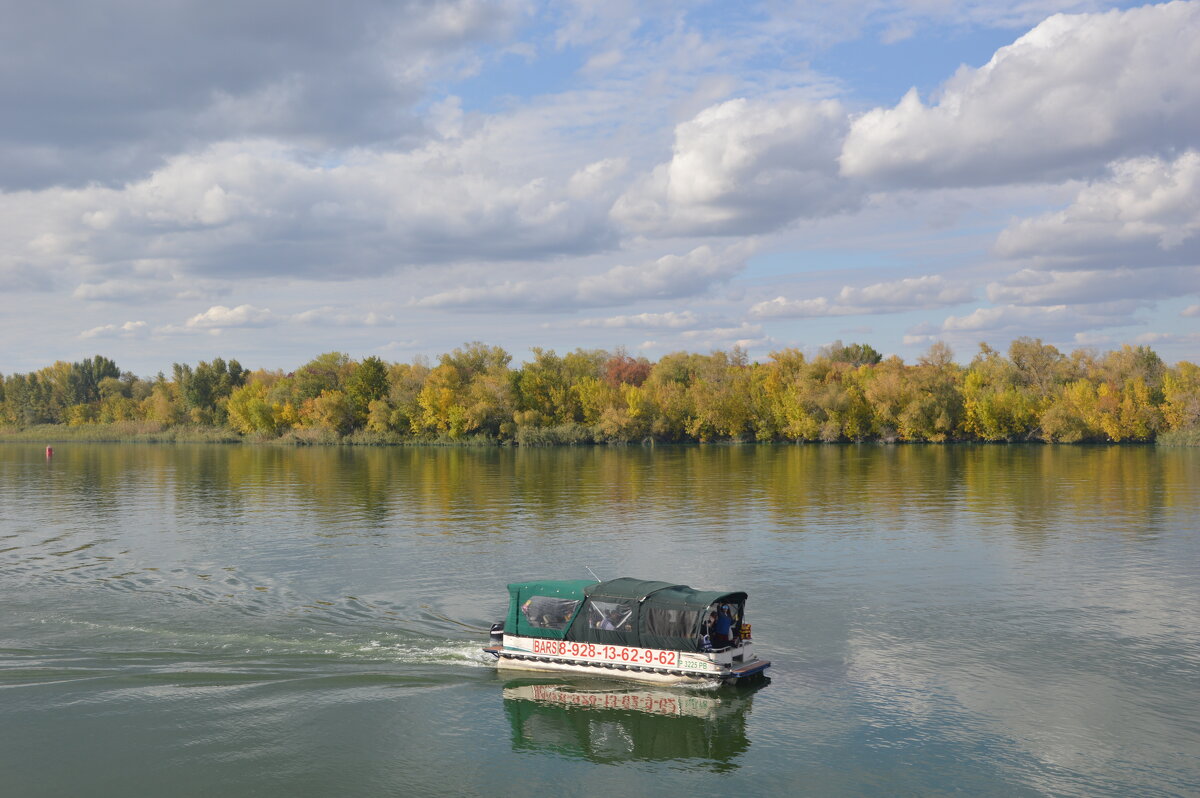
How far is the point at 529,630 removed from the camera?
2859 cm

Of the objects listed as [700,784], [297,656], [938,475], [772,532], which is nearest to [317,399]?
[938,475]

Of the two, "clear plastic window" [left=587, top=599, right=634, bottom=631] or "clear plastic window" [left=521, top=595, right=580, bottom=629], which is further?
"clear plastic window" [left=521, top=595, right=580, bottom=629]

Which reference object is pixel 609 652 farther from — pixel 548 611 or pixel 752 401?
pixel 752 401

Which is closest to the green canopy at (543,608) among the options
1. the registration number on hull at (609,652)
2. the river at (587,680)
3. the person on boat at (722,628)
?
the registration number on hull at (609,652)

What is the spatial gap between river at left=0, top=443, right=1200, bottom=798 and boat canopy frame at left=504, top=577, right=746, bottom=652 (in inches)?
59.0

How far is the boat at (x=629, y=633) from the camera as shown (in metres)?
26.6

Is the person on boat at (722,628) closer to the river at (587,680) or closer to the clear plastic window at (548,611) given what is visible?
the river at (587,680)

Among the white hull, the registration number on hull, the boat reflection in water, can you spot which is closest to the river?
the boat reflection in water

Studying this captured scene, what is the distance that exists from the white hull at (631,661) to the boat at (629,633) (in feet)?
0.09

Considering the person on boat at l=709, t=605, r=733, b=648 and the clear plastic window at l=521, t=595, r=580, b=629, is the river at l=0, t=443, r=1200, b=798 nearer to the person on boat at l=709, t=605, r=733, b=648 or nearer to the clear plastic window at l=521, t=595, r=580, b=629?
the person on boat at l=709, t=605, r=733, b=648

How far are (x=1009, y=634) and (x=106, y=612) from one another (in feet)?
109

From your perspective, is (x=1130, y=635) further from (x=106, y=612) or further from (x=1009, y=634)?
(x=106, y=612)

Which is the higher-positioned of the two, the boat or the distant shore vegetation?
the distant shore vegetation

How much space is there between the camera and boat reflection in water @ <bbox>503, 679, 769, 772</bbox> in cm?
2342
